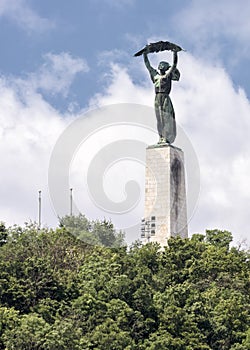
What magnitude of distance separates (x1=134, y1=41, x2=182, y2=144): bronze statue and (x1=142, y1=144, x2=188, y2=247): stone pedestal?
0.77 m

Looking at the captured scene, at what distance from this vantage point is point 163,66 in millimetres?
46531

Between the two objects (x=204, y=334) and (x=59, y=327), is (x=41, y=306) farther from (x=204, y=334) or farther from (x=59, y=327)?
(x=204, y=334)

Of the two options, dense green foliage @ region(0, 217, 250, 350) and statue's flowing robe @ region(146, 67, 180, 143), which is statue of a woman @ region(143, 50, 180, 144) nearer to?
statue's flowing robe @ region(146, 67, 180, 143)

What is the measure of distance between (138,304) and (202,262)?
561cm

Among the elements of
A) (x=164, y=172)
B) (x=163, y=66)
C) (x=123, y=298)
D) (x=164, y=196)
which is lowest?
(x=123, y=298)

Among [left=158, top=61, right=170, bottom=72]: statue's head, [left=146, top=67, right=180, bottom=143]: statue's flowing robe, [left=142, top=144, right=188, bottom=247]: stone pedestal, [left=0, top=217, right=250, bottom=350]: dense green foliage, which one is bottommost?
[left=0, top=217, right=250, bottom=350]: dense green foliage

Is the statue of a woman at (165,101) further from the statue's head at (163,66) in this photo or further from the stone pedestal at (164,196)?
the stone pedestal at (164,196)

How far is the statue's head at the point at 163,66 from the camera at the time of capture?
1832 inches

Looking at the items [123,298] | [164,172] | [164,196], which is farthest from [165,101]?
[123,298]

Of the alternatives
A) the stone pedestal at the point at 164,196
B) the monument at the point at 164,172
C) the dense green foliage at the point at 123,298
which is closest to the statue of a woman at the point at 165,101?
the monument at the point at 164,172

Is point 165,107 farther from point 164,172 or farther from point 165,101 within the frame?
point 164,172

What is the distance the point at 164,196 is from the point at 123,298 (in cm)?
905

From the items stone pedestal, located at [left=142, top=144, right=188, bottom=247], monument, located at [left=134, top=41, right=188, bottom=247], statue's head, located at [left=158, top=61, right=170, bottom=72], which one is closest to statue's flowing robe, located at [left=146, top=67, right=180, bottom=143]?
monument, located at [left=134, top=41, right=188, bottom=247]

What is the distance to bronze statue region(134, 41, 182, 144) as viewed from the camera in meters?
46.2
